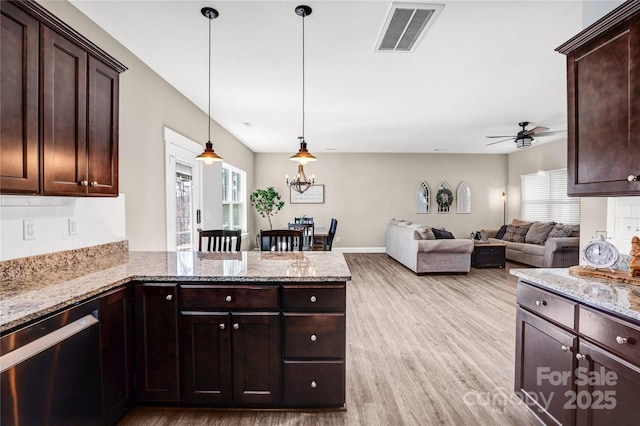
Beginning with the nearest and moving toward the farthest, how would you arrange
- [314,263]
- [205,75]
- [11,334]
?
[11,334] → [314,263] → [205,75]

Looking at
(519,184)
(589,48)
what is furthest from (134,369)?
(519,184)

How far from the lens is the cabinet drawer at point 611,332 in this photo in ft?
4.27

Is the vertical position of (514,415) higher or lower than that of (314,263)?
lower

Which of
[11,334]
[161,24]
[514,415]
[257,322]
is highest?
[161,24]

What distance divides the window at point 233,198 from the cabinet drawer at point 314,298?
4592mm

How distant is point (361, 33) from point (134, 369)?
9.77 ft

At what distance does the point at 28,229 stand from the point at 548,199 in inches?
349

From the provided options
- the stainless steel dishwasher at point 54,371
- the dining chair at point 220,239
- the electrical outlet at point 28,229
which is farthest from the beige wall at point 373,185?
the stainless steel dishwasher at point 54,371

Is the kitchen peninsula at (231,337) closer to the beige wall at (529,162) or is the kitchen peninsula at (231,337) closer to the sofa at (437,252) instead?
the sofa at (437,252)

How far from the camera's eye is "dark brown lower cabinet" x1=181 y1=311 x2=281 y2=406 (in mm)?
1975

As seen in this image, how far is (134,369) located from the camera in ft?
6.62

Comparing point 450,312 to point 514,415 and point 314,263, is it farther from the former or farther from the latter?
point 314,263

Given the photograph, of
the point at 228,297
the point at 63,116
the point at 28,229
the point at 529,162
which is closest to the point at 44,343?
the point at 228,297

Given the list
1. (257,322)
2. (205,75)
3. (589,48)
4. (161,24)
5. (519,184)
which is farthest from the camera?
(519,184)
